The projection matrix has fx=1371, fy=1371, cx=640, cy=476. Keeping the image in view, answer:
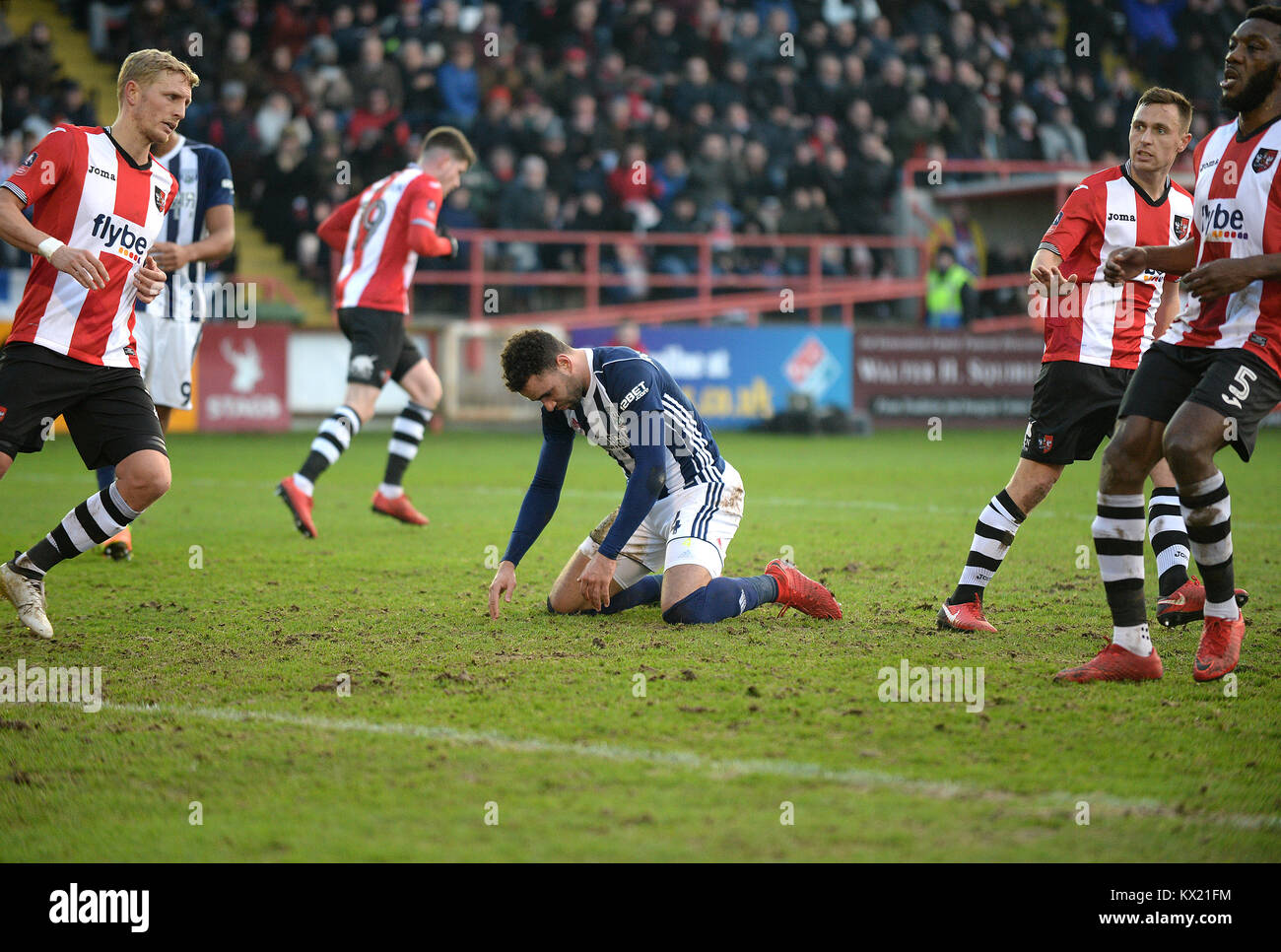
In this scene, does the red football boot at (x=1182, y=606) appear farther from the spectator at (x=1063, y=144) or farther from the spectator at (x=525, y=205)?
the spectator at (x=1063, y=144)

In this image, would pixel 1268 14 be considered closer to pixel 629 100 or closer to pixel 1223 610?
pixel 1223 610

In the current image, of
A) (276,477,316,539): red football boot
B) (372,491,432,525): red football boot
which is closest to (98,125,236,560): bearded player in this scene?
(276,477,316,539): red football boot

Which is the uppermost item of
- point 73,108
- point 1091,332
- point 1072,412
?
point 73,108

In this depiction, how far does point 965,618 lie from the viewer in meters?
5.52

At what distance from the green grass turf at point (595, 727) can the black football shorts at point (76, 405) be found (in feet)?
2.50

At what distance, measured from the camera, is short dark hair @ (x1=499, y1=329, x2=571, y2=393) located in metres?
5.00

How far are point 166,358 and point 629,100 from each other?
13.9 meters

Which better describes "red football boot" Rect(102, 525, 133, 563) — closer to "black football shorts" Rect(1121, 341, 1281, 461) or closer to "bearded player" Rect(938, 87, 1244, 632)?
"bearded player" Rect(938, 87, 1244, 632)

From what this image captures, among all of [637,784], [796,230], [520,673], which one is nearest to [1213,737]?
[637,784]

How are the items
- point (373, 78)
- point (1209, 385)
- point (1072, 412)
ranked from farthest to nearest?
point (373, 78) → point (1072, 412) → point (1209, 385)

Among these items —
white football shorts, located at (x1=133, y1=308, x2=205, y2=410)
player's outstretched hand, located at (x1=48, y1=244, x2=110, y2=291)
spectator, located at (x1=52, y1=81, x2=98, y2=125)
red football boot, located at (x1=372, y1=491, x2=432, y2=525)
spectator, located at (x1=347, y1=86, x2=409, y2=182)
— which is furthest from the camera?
spectator, located at (x1=347, y1=86, x2=409, y2=182)

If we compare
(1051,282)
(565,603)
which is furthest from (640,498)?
(1051,282)

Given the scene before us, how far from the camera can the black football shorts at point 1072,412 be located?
5477mm

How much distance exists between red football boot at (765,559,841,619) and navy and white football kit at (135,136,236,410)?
3762 mm
